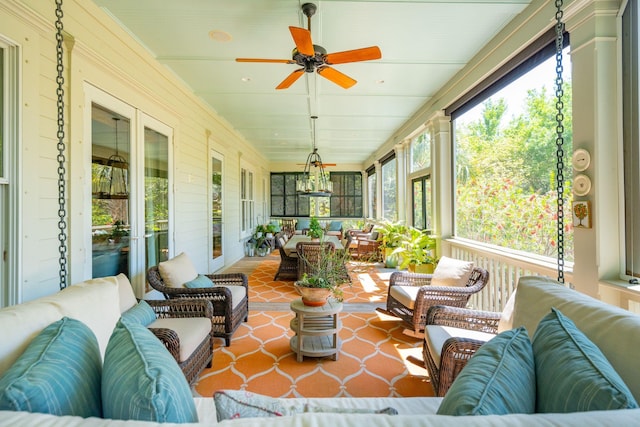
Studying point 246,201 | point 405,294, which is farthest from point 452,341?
point 246,201

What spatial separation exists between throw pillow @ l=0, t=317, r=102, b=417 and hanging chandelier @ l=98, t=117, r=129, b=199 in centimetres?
213

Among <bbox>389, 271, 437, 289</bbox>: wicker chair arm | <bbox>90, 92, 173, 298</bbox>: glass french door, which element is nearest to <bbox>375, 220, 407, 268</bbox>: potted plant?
<bbox>389, 271, 437, 289</bbox>: wicker chair arm

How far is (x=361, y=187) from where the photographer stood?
11969 mm

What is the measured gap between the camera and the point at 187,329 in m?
2.25

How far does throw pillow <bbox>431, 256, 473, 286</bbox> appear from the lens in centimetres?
299

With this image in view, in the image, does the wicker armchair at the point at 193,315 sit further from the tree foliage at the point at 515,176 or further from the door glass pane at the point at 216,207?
the door glass pane at the point at 216,207

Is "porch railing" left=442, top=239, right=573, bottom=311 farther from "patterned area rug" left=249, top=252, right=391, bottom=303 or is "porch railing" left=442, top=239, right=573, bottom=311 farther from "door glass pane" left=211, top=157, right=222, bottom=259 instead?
"door glass pane" left=211, top=157, right=222, bottom=259

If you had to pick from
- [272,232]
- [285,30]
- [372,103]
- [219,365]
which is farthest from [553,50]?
[272,232]

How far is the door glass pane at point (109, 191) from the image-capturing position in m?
2.70

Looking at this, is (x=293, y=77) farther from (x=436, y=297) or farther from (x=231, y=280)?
(x=436, y=297)

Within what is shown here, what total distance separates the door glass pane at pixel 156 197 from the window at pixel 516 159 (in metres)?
3.95

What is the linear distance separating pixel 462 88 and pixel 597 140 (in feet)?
6.96

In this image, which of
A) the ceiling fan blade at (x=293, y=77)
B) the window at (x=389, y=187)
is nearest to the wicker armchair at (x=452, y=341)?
the ceiling fan blade at (x=293, y=77)

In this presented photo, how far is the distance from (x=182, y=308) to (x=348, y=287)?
3.02m
